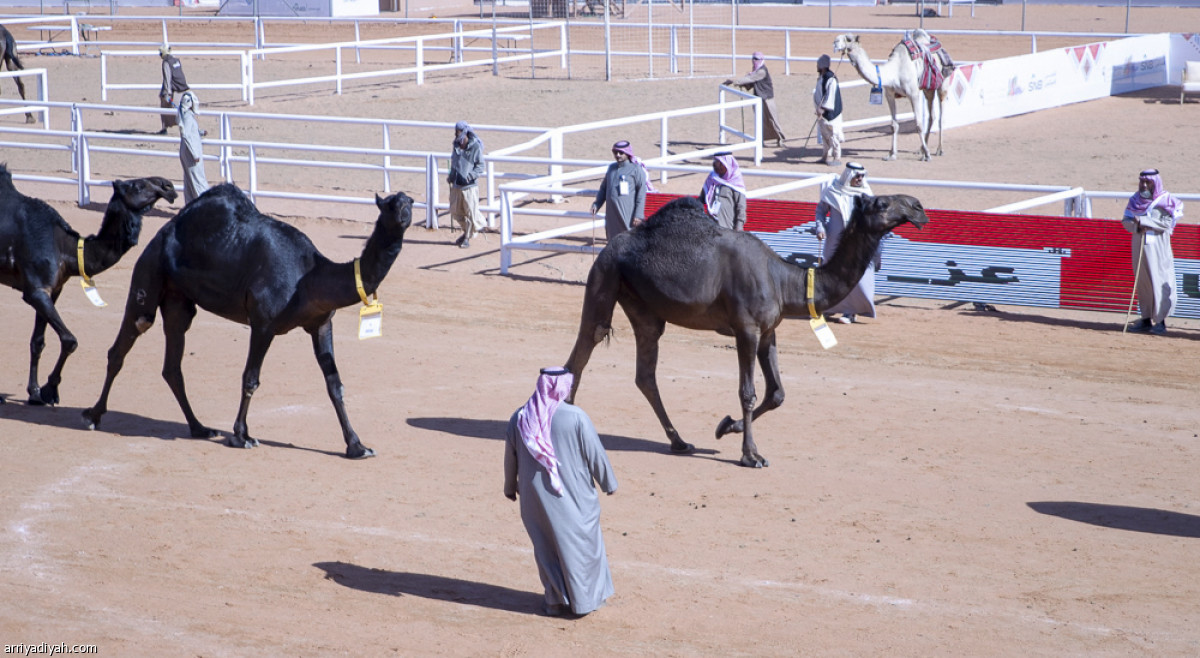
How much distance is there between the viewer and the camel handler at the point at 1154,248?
44.9 ft

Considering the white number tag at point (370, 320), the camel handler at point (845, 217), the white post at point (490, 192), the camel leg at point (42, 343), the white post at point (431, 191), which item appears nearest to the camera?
the white number tag at point (370, 320)

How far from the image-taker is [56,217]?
10.7 m

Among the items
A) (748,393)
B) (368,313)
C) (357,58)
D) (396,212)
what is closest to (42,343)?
(368,313)

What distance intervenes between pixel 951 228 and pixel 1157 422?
4798 millimetres

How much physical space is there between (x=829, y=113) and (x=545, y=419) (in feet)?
55.1

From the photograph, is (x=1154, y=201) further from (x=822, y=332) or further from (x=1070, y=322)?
(x=822, y=332)

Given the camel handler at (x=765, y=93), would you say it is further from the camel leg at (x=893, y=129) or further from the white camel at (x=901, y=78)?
the camel leg at (x=893, y=129)

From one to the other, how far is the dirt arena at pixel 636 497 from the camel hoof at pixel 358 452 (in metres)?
0.27

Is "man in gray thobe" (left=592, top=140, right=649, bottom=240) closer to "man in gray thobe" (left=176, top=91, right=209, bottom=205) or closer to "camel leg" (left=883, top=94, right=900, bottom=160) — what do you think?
"man in gray thobe" (left=176, top=91, right=209, bottom=205)

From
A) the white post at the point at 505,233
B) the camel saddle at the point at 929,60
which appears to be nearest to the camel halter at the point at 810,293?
the white post at the point at 505,233

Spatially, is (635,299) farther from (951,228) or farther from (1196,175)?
(1196,175)

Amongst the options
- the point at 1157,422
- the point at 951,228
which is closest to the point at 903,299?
the point at 951,228

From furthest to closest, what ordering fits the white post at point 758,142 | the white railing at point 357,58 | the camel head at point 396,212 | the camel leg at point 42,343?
the white railing at point 357,58
the white post at point 758,142
the camel leg at point 42,343
the camel head at point 396,212

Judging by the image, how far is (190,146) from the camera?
1909 cm
